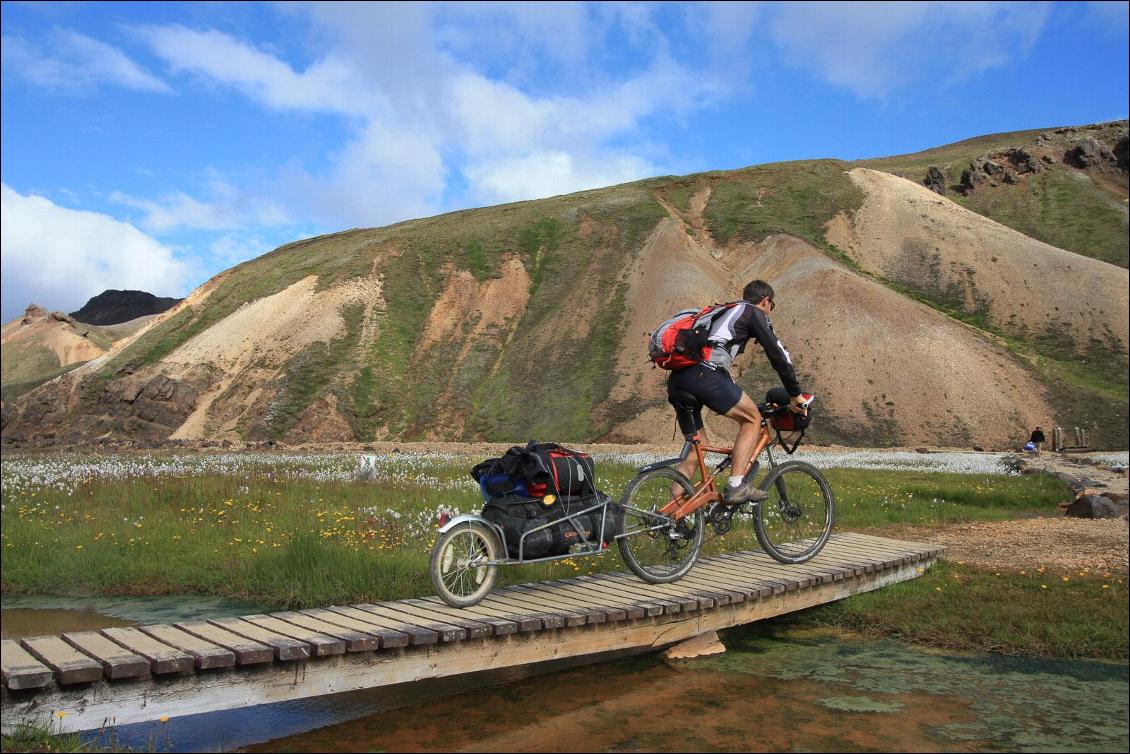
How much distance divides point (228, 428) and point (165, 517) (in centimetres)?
4580

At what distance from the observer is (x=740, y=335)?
9.51 m

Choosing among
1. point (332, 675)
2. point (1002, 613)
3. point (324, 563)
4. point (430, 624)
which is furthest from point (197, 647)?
point (1002, 613)

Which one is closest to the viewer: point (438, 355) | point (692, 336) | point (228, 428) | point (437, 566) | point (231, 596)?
point (437, 566)

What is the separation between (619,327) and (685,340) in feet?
177

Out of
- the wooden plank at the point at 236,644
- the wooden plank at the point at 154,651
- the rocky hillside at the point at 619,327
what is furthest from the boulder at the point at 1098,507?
the rocky hillside at the point at 619,327

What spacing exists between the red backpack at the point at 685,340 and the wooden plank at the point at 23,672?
6.13 m

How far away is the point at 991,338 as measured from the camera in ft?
194

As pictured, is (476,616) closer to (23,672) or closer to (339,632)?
(339,632)

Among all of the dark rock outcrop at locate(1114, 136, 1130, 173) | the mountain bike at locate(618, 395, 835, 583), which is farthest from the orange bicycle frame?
the dark rock outcrop at locate(1114, 136, 1130, 173)

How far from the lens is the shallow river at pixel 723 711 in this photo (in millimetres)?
6578

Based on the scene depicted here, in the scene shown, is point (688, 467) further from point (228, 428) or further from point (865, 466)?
point (228, 428)

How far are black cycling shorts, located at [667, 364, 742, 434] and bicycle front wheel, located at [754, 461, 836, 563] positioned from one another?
1423 millimetres

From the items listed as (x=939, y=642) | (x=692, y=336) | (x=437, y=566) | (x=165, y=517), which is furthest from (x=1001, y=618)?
(x=165, y=517)

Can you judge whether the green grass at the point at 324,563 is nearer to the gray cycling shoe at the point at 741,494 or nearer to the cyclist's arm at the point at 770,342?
the gray cycling shoe at the point at 741,494
